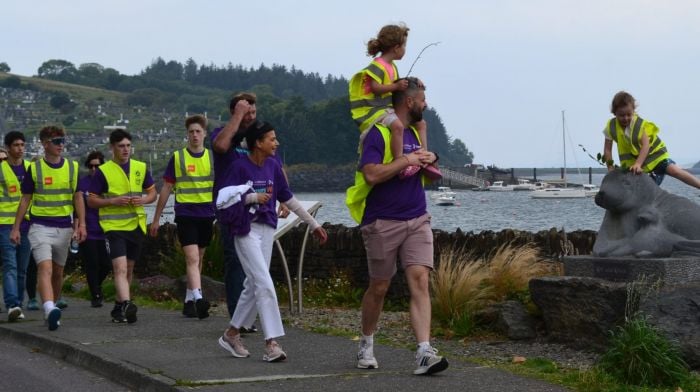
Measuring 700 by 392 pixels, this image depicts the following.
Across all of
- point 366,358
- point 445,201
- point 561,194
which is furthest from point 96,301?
point 561,194

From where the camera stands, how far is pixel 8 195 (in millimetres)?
14703

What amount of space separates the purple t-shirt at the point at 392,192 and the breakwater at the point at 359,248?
6341 millimetres

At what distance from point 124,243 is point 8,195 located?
2220mm

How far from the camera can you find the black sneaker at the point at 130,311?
510 inches

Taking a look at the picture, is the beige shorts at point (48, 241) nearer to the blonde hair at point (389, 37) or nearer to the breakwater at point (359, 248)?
the breakwater at point (359, 248)

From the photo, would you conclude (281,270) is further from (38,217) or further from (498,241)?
(38,217)

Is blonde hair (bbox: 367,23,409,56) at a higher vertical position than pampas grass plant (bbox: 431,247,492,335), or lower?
higher

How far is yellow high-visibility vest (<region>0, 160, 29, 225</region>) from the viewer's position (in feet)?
48.2

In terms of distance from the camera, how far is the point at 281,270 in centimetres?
→ 1714

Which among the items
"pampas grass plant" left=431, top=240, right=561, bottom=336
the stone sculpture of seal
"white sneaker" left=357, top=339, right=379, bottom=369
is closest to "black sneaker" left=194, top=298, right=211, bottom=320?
"pampas grass plant" left=431, top=240, right=561, bottom=336

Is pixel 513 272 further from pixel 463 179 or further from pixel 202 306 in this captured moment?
pixel 463 179

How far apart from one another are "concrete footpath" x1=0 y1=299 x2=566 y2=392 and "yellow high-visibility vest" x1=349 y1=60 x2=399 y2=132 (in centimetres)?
170

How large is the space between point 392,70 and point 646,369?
102 inches

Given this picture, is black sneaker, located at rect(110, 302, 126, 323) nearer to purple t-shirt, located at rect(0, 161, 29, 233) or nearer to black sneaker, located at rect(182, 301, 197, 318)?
black sneaker, located at rect(182, 301, 197, 318)
